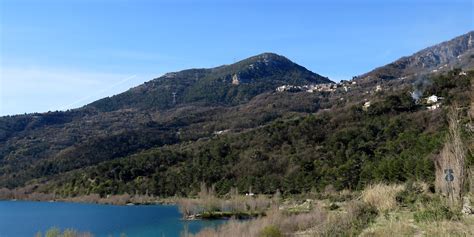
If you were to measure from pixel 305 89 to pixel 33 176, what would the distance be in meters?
80.0

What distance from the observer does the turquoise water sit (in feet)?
129

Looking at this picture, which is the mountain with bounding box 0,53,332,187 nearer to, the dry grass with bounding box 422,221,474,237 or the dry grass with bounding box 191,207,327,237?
the dry grass with bounding box 191,207,327,237

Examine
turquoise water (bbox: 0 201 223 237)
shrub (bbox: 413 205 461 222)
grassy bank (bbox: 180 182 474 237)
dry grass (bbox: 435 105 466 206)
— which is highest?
dry grass (bbox: 435 105 466 206)

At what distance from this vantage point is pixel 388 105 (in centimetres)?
6356

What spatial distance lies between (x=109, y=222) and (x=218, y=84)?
11964 cm

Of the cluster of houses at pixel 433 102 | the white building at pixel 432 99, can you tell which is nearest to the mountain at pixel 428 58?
the white building at pixel 432 99

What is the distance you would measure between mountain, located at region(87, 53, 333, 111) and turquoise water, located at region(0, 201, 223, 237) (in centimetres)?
9158

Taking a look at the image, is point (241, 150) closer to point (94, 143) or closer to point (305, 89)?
point (94, 143)

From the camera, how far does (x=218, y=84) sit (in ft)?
538

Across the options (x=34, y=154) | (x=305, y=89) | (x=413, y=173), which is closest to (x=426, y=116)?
(x=413, y=173)

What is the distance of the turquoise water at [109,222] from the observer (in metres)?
39.2

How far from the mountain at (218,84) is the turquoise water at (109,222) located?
91582mm

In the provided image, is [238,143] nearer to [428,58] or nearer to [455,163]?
[455,163]

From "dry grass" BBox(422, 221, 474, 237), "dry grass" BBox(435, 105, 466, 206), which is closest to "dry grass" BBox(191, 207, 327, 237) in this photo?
"dry grass" BBox(435, 105, 466, 206)
